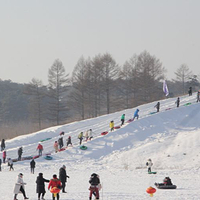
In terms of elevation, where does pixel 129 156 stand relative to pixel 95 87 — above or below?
below

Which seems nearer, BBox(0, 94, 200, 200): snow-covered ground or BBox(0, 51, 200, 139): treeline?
BBox(0, 94, 200, 200): snow-covered ground

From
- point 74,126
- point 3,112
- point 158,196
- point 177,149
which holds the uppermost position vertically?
point 3,112

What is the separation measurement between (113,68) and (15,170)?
3977cm

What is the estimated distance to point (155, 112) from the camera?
161 feet

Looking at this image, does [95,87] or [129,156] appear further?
[95,87]

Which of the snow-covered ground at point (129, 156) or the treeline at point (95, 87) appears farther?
the treeline at point (95, 87)

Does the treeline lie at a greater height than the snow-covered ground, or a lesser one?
greater

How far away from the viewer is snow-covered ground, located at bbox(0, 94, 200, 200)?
23.1m

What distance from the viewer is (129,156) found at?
3766 cm

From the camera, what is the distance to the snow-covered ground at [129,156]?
2312cm

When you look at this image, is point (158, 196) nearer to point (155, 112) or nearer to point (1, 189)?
point (1, 189)

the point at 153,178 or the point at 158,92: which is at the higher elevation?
the point at 158,92

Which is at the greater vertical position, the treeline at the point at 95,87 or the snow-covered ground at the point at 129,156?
the treeline at the point at 95,87

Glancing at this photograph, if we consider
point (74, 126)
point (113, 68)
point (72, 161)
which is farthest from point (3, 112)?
point (72, 161)
